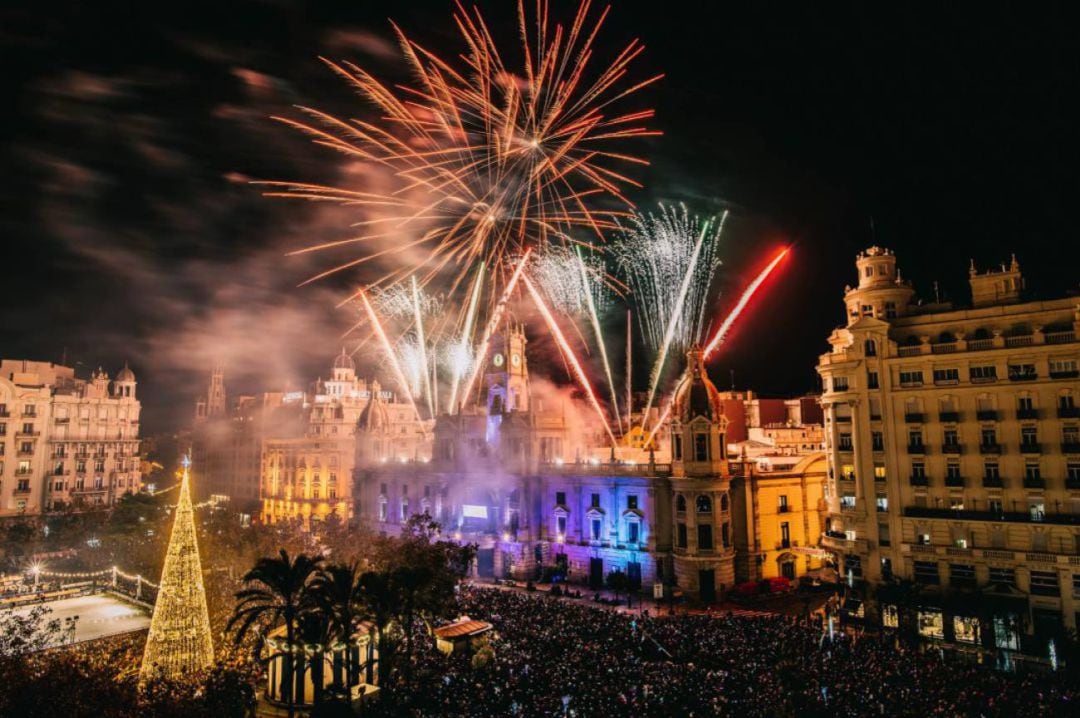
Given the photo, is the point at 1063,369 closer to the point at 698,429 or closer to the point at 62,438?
the point at 698,429

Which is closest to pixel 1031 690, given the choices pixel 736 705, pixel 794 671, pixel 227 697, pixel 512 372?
pixel 794 671

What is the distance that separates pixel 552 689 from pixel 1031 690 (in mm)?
19111

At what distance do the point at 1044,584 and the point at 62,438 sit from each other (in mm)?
95627

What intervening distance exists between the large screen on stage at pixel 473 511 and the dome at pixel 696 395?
22704 millimetres

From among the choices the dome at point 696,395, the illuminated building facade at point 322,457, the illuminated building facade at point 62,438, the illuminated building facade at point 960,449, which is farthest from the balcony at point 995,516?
the illuminated building facade at point 62,438

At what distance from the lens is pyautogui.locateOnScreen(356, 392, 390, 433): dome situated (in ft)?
276

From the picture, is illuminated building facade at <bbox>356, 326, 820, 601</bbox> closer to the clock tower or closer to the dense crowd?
the clock tower

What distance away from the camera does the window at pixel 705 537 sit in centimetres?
5238

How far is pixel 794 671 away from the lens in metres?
27.0

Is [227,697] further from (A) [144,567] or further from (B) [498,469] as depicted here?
(B) [498,469]

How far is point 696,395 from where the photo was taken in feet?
182

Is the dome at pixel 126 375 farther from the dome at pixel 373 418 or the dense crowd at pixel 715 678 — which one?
the dense crowd at pixel 715 678

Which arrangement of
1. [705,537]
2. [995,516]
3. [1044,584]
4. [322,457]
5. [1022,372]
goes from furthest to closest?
[322,457] < [705,537] < [1022,372] < [995,516] < [1044,584]

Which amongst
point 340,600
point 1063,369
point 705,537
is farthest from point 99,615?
point 1063,369
